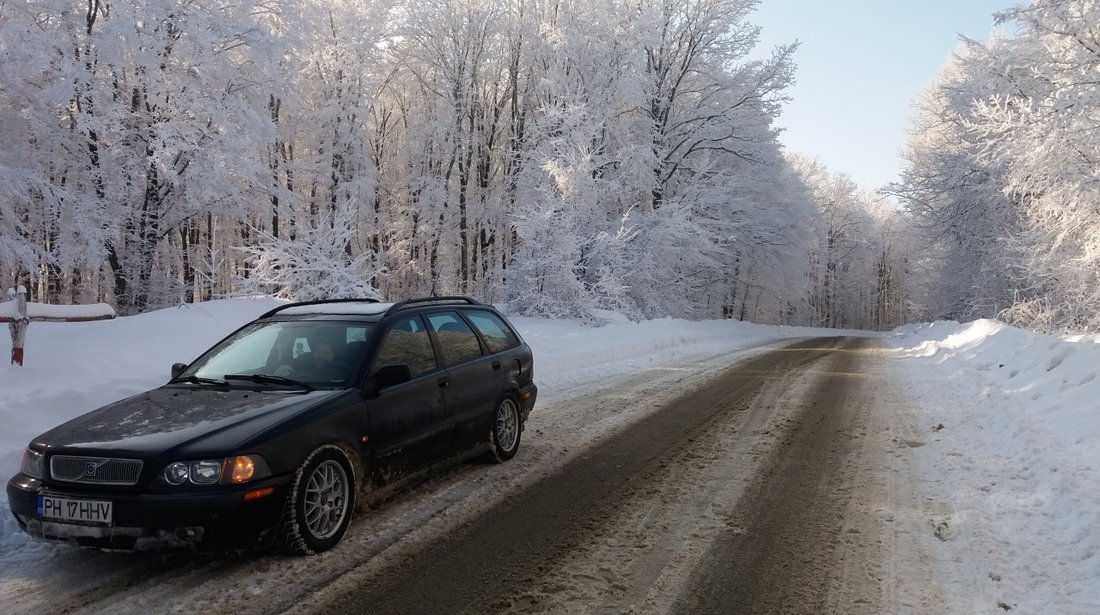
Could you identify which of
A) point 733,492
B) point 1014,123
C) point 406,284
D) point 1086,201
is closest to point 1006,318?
point 1086,201

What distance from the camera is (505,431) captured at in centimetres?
624

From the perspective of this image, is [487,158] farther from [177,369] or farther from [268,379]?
[268,379]

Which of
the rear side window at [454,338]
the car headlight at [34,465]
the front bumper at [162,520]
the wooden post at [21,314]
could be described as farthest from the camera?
the wooden post at [21,314]

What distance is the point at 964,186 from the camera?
79.0 ft

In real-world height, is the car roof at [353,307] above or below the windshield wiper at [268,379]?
above

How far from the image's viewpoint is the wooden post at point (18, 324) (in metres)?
6.99

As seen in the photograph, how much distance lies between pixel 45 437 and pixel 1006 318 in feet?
82.3

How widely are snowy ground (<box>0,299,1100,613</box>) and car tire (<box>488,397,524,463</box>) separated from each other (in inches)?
22.8

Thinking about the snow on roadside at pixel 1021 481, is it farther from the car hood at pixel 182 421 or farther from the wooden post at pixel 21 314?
the wooden post at pixel 21 314

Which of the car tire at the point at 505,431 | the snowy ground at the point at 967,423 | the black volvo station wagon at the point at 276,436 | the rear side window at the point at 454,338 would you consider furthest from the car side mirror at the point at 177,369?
the car tire at the point at 505,431

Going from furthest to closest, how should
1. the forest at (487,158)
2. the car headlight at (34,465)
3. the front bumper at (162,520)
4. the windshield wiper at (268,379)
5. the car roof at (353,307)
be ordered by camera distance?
1. the forest at (487,158)
2. the car roof at (353,307)
3. the windshield wiper at (268,379)
4. the car headlight at (34,465)
5. the front bumper at (162,520)

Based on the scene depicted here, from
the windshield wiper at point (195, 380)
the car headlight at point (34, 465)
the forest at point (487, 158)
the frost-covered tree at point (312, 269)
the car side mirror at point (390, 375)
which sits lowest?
the car headlight at point (34, 465)

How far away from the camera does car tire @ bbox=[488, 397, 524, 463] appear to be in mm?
6039

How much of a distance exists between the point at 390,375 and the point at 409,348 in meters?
0.65
